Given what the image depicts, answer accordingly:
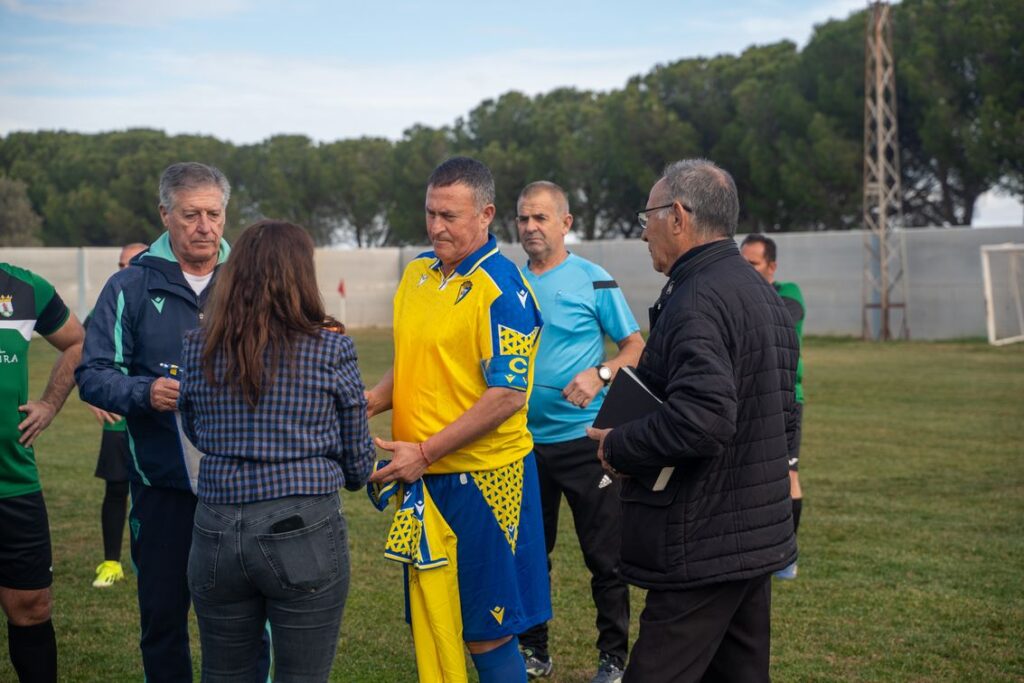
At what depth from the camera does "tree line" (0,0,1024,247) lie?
42.1m

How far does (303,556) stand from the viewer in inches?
131

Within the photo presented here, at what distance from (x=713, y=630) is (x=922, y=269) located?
32.2 metres

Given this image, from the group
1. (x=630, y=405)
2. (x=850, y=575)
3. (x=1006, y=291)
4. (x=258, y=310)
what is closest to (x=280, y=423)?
(x=258, y=310)

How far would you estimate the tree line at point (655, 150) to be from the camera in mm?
42094

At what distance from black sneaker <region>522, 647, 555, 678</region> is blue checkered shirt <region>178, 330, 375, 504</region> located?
2.54 m

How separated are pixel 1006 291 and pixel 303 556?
31.6 metres

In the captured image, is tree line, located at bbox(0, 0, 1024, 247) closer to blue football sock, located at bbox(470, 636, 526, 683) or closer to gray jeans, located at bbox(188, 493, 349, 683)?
blue football sock, located at bbox(470, 636, 526, 683)

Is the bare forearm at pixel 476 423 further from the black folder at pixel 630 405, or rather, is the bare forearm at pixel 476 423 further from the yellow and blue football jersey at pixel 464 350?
the black folder at pixel 630 405

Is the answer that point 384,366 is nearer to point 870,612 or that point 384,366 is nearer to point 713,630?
point 870,612

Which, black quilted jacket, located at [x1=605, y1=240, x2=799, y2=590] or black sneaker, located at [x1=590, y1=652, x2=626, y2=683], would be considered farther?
black sneaker, located at [x1=590, y1=652, x2=626, y2=683]

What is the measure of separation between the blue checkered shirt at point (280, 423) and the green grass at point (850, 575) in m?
2.58

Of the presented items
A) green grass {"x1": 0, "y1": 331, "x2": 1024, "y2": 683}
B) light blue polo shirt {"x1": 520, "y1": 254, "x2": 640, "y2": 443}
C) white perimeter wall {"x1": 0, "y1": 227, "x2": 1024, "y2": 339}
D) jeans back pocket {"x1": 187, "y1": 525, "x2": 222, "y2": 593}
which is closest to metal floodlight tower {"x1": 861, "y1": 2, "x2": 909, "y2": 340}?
white perimeter wall {"x1": 0, "y1": 227, "x2": 1024, "y2": 339}

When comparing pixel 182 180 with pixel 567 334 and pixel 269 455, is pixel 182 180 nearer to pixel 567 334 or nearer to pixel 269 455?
pixel 269 455

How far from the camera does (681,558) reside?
3535mm
